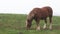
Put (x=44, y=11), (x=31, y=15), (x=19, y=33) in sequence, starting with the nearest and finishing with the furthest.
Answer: (x=19, y=33), (x=31, y=15), (x=44, y=11)

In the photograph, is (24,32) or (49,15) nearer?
(24,32)

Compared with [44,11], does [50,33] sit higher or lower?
lower

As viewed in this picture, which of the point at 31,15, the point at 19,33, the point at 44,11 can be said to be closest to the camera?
the point at 19,33

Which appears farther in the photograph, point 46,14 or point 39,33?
point 46,14

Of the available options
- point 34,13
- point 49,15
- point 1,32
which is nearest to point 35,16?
point 34,13

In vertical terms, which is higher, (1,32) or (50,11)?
(50,11)

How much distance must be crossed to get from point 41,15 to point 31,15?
3.71 feet

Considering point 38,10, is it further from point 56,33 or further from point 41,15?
point 56,33

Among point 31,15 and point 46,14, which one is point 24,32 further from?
point 46,14

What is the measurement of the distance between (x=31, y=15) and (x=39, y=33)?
199 cm

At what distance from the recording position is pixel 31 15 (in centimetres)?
1839

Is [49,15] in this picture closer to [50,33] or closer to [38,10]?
[38,10]

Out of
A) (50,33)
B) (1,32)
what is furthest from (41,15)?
(1,32)

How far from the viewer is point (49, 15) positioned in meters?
20.1
